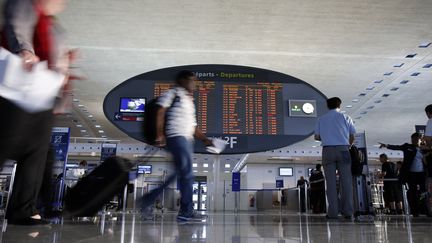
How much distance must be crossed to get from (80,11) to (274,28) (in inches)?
159

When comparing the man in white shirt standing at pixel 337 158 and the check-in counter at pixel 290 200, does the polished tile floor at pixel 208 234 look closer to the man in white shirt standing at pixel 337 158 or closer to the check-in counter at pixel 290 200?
the man in white shirt standing at pixel 337 158

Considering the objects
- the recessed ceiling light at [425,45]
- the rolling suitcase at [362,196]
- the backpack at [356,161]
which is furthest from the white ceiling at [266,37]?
the rolling suitcase at [362,196]

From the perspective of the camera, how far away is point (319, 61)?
9.98 metres

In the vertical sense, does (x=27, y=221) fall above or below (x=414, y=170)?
below

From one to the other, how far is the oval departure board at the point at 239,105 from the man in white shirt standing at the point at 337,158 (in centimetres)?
135

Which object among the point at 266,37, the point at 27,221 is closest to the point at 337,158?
the point at 27,221

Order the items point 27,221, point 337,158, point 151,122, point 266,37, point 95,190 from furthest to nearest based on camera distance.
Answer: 1. point 266,37
2. point 337,158
3. point 151,122
4. point 27,221
5. point 95,190

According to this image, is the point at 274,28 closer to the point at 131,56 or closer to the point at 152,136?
the point at 131,56

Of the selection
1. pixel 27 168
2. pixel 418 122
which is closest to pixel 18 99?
pixel 27 168

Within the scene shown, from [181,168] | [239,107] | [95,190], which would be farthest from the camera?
[239,107]

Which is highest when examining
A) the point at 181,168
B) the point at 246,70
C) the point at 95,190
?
the point at 246,70

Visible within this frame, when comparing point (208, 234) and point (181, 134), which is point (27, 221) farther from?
point (181, 134)

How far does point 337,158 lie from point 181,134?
2.27m

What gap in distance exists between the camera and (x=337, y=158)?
15.5ft
